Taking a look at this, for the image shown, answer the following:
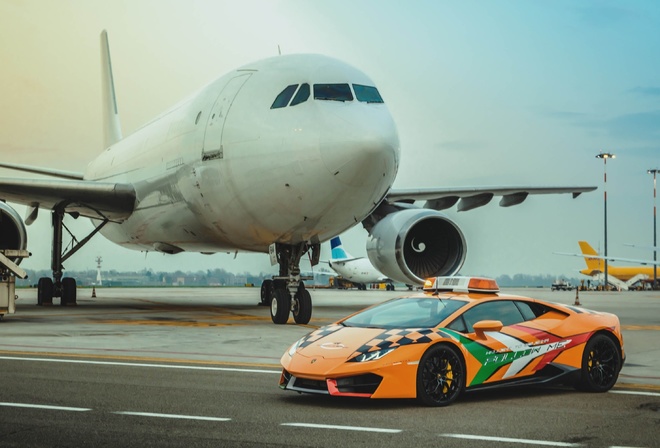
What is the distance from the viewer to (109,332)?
16391mm

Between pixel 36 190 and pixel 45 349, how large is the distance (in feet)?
36.1

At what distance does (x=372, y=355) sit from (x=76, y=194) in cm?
1691

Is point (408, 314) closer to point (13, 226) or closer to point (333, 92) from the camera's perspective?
point (333, 92)

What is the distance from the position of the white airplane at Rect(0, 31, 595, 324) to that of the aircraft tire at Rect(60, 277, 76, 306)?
0.53 meters

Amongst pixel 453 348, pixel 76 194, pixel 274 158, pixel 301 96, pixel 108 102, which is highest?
pixel 108 102

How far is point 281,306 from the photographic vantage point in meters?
17.9

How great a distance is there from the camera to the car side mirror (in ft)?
28.2

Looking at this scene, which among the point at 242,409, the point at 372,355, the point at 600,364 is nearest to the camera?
the point at 242,409

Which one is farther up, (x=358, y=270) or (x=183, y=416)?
(x=358, y=270)

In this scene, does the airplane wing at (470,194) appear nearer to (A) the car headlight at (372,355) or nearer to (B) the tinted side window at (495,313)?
(B) the tinted side window at (495,313)

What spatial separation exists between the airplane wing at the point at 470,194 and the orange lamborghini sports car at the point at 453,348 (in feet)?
50.8

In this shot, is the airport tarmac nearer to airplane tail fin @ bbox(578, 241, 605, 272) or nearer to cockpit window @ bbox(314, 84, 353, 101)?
cockpit window @ bbox(314, 84, 353, 101)

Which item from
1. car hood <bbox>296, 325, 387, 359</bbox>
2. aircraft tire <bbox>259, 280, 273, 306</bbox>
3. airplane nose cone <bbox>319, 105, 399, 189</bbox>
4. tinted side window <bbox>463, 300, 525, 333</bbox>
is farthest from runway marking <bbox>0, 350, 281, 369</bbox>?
aircraft tire <bbox>259, 280, 273, 306</bbox>

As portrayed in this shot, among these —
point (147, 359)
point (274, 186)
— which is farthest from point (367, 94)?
point (147, 359)
